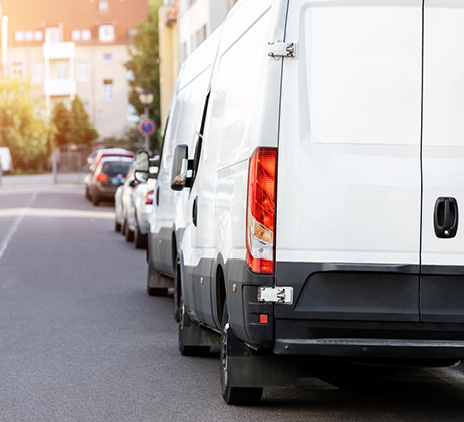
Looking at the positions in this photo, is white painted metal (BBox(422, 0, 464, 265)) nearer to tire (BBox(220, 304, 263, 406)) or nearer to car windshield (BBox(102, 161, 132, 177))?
tire (BBox(220, 304, 263, 406))

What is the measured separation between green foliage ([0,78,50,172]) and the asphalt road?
7750cm

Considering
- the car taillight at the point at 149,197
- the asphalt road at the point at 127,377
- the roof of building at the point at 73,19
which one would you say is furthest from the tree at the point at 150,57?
the asphalt road at the point at 127,377

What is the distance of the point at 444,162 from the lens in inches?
264

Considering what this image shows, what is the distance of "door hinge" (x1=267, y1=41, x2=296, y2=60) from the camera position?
263 inches

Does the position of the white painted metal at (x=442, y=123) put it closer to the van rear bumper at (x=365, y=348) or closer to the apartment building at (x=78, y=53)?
the van rear bumper at (x=365, y=348)

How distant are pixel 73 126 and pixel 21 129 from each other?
7412 mm

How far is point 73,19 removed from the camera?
114 metres

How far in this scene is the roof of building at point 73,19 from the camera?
11362 cm

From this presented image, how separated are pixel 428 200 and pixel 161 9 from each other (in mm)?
58057

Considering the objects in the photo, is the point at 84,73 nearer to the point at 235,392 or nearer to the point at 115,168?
the point at 115,168

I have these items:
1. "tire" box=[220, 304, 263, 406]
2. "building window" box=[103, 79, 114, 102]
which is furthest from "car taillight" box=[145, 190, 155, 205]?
"building window" box=[103, 79, 114, 102]

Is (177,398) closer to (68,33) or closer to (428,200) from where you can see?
(428,200)

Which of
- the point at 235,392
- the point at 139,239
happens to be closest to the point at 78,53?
the point at 139,239

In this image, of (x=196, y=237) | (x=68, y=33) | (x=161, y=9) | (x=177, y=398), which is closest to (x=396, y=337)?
(x=177, y=398)
